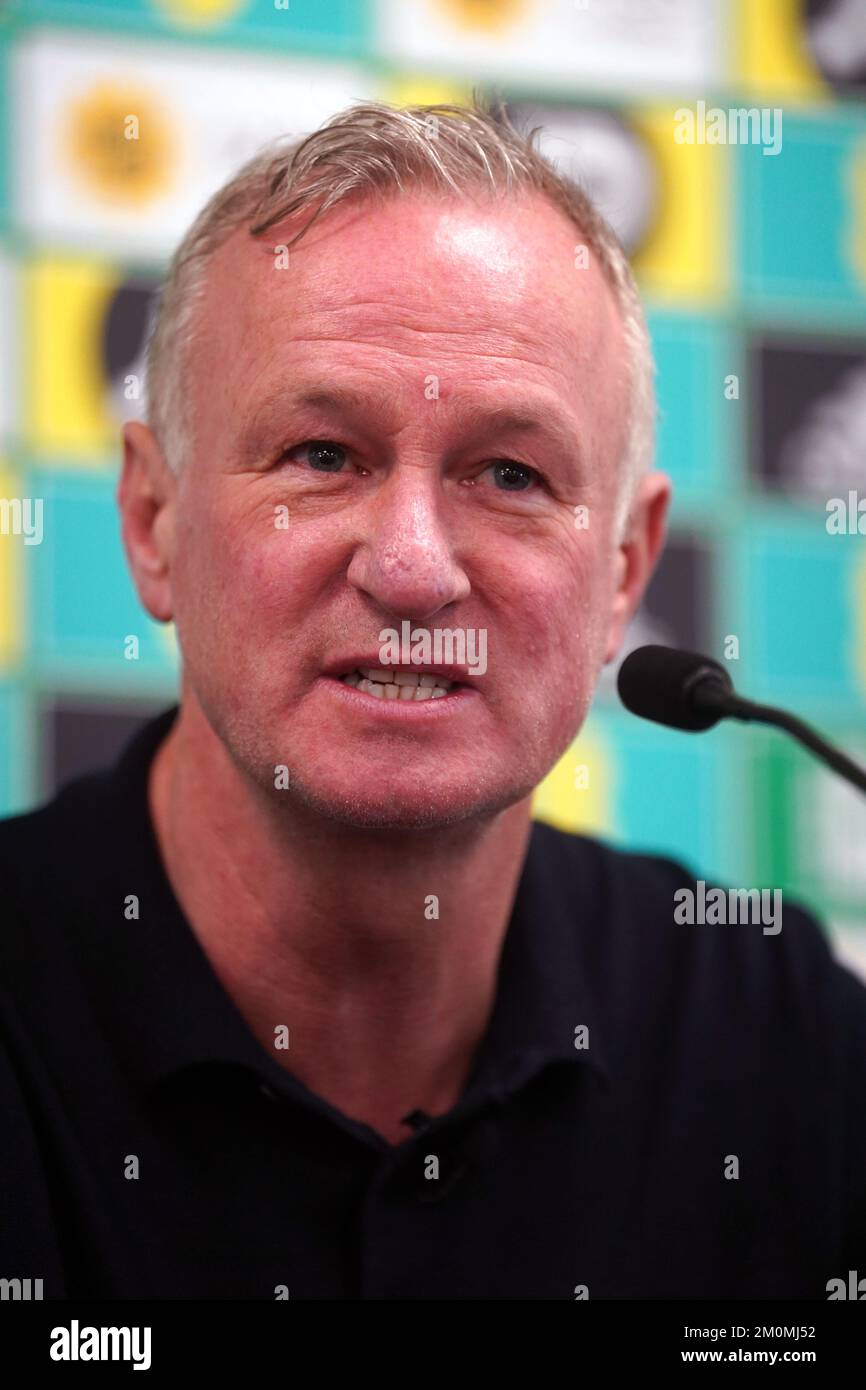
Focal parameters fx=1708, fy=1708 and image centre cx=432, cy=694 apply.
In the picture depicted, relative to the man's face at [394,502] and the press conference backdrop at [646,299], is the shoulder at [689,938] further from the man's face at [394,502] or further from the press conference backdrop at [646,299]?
the press conference backdrop at [646,299]

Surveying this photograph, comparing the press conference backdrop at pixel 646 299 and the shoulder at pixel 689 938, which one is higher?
the press conference backdrop at pixel 646 299

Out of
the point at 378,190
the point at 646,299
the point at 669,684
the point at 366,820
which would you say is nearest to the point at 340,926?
the point at 366,820

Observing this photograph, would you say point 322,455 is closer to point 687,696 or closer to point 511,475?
point 511,475

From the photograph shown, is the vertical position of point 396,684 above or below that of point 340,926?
above

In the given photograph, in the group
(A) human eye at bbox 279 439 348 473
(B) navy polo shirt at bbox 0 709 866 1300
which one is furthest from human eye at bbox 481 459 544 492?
(B) navy polo shirt at bbox 0 709 866 1300

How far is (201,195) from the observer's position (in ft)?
8.02

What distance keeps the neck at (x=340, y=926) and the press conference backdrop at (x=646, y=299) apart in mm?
849

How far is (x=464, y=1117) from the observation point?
148cm

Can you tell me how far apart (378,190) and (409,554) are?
1.14 feet

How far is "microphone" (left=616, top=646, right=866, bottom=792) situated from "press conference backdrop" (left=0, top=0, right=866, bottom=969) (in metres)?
1.13

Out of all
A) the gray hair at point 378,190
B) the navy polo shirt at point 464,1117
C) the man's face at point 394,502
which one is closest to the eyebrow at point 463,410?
the man's face at point 394,502

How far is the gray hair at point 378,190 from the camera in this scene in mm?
1464

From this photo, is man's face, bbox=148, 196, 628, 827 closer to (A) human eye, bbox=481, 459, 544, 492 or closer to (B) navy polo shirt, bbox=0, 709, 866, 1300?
(A) human eye, bbox=481, 459, 544, 492
